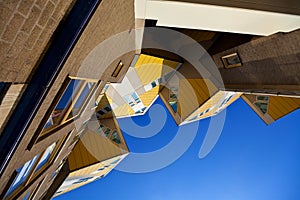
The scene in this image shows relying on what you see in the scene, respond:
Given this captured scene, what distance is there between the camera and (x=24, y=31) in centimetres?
319

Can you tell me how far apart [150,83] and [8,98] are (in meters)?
19.2

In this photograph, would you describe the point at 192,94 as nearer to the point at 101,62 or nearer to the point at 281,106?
the point at 281,106

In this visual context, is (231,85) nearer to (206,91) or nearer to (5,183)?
(206,91)

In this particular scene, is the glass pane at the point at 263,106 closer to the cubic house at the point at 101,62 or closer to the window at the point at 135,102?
the cubic house at the point at 101,62

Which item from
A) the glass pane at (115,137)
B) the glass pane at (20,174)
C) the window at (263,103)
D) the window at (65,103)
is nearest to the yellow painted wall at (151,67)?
the glass pane at (115,137)

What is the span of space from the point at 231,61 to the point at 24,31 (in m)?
Result: 11.4

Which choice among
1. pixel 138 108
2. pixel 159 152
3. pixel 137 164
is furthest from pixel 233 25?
pixel 138 108

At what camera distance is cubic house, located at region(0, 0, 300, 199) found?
3.68 metres

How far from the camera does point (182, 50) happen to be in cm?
1909

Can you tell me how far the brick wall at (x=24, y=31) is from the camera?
9.39 feet

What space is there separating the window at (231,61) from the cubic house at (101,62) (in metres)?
0.06

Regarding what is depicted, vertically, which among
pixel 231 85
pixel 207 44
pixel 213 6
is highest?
pixel 207 44

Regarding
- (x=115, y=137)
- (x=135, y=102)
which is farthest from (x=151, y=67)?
(x=115, y=137)

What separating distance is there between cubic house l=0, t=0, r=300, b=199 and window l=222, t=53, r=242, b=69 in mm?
57
